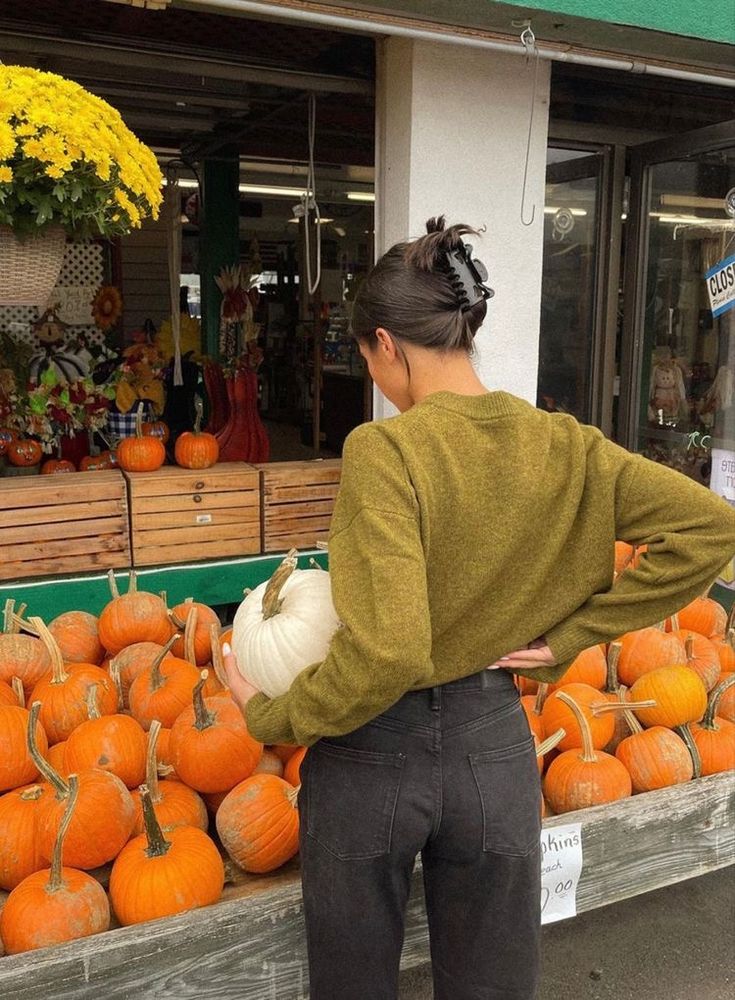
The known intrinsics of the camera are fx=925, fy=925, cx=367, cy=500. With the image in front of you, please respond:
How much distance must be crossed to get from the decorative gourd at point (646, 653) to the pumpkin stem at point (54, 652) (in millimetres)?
1658

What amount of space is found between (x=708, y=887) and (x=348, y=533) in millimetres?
2665

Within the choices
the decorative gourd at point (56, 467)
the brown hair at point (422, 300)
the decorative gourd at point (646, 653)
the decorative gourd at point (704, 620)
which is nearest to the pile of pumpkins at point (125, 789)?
the brown hair at point (422, 300)

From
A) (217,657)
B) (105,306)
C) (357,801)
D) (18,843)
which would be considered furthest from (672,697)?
(105,306)

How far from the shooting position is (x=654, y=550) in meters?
1.63

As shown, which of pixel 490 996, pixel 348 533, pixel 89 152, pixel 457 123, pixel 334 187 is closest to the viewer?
pixel 348 533

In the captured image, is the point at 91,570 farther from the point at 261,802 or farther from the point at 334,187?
the point at 334,187

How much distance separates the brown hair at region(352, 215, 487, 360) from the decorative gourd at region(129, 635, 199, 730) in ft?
3.91

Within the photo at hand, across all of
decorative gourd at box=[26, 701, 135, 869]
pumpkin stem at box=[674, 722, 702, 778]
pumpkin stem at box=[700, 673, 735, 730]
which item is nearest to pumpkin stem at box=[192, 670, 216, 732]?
decorative gourd at box=[26, 701, 135, 869]

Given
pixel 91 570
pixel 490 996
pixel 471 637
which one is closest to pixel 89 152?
pixel 471 637

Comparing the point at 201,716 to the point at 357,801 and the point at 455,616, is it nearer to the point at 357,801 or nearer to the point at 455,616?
the point at 357,801

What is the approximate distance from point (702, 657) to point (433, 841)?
5.35ft

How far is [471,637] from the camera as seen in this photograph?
1.56m

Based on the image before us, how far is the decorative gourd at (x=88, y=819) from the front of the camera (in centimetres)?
197

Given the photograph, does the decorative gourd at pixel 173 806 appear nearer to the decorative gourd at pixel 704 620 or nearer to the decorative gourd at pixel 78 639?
the decorative gourd at pixel 78 639
